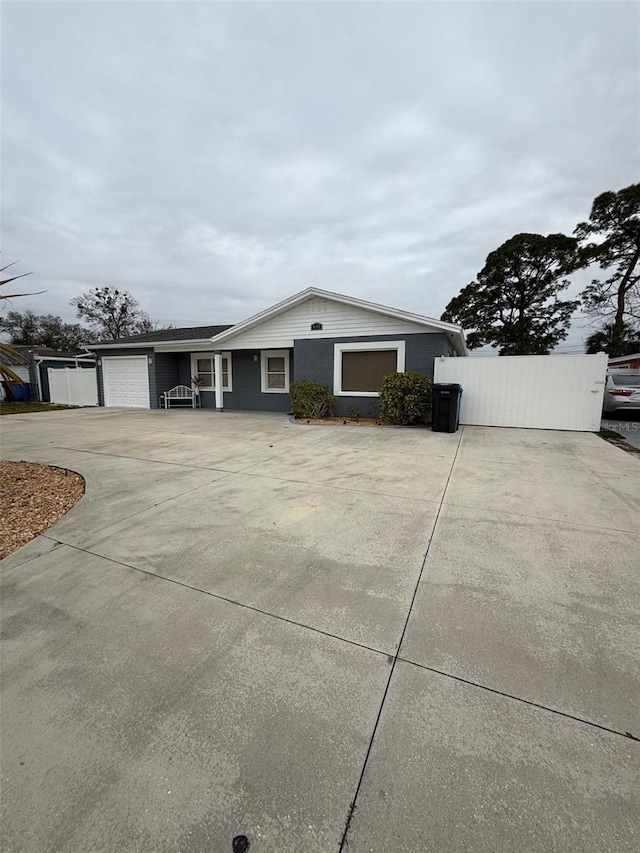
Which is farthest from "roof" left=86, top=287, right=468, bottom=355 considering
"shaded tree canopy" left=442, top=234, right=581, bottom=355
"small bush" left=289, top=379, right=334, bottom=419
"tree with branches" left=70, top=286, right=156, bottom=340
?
"tree with branches" left=70, top=286, right=156, bottom=340

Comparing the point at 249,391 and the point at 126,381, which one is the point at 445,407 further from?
the point at 126,381

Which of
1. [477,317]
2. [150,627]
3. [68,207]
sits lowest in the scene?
[150,627]

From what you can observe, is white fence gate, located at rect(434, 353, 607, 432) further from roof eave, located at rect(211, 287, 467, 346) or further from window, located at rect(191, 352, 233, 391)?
window, located at rect(191, 352, 233, 391)

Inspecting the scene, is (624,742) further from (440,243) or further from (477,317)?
(477,317)

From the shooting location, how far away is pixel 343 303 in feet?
35.2

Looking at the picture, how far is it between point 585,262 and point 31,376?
31.5 m

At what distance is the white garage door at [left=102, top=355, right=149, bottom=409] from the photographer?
1500 centimetres

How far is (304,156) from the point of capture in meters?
12.0

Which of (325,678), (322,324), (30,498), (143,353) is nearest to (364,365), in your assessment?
(322,324)

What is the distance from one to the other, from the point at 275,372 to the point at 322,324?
3215 millimetres

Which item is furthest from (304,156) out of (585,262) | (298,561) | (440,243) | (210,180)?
(585,262)

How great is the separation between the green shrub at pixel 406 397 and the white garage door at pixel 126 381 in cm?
1038

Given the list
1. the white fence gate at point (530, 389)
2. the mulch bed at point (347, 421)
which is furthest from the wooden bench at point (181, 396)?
the white fence gate at point (530, 389)

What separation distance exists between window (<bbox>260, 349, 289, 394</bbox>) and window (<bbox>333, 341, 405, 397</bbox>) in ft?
9.34
